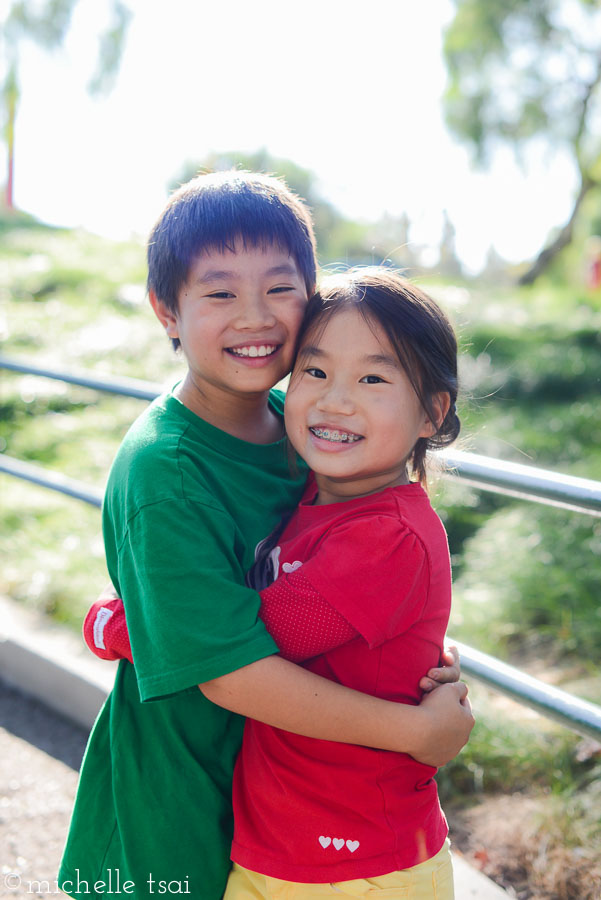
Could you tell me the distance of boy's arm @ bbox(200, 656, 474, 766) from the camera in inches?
53.4

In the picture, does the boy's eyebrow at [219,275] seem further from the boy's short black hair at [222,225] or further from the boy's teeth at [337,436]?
the boy's teeth at [337,436]

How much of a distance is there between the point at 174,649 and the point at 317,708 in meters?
0.25

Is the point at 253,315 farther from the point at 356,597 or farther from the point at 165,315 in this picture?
the point at 356,597

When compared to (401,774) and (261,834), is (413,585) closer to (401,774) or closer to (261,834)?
(401,774)

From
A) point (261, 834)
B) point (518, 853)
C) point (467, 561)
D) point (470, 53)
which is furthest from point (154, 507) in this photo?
point (470, 53)

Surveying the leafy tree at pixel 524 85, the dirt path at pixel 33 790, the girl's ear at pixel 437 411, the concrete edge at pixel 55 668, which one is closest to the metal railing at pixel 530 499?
the girl's ear at pixel 437 411

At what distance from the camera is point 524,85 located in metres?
16.0

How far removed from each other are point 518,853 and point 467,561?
7.63 feet

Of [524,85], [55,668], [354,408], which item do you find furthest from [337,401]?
[524,85]

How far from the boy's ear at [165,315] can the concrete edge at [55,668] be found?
1.54m

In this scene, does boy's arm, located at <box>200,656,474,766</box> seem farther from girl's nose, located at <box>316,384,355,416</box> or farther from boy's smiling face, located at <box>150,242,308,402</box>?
boy's smiling face, located at <box>150,242,308,402</box>

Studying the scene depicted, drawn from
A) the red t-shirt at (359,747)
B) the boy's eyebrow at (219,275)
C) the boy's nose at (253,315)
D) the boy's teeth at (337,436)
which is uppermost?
the boy's eyebrow at (219,275)

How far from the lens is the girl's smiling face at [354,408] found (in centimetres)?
155

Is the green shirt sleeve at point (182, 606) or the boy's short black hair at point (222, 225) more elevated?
the boy's short black hair at point (222, 225)
